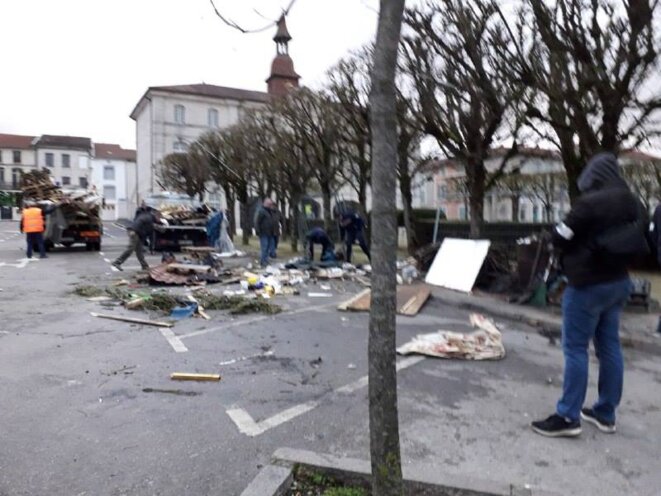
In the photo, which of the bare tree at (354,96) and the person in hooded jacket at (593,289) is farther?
the bare tree at (354,96)

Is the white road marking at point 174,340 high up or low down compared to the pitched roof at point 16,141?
down

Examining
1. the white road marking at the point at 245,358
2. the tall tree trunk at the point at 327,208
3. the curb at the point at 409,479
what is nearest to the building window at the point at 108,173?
the tall tree trunk at the point at 327,208

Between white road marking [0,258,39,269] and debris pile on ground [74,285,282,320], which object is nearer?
debris pile on ground [74,285,282,320]

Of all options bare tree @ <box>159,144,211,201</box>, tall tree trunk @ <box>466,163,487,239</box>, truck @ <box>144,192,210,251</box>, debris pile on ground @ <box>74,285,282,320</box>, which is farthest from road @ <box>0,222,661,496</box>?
bare tree @ <box>159,144,211,201</box>

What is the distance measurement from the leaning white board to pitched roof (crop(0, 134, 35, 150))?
3819 inches

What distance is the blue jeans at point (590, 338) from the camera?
385 cm

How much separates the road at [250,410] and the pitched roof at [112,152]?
298 ft

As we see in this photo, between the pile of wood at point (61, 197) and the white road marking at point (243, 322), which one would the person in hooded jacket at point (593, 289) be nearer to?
the white road marking at point (243, 322)

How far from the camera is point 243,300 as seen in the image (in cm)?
941

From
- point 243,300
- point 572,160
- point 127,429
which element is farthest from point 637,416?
point 572,160

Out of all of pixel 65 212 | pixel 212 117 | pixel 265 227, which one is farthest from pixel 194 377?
pixel 212 117

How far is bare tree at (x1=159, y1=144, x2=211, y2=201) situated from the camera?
29.9 meters

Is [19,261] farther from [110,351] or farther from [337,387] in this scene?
[337,387]

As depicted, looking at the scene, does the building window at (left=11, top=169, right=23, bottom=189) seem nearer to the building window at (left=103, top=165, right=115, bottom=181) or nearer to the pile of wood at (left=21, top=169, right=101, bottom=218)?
the pile of wood at (left=21, top=169, right=101, bottom=218)
